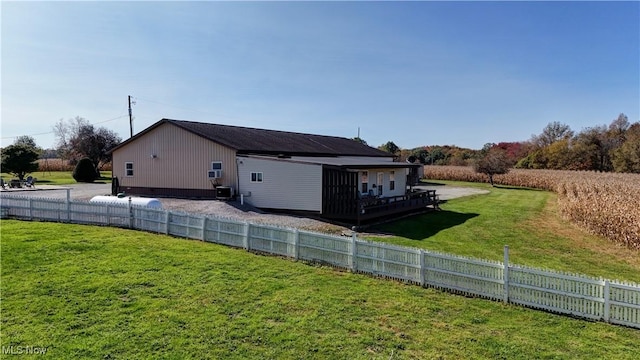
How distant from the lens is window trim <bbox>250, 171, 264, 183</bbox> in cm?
2004

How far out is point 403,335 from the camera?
609 centimetres

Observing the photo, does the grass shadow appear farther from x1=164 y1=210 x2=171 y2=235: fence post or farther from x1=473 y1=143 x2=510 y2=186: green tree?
x1=473 y1=143 x2=510 y2=186: green tree

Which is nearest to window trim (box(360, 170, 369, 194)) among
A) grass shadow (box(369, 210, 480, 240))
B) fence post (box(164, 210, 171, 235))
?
grass shadow (box(369, 210, 480, 240))

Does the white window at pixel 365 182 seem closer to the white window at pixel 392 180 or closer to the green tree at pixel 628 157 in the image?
the white window at pixel 392 180

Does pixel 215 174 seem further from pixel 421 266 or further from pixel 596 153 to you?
pixel 596 153

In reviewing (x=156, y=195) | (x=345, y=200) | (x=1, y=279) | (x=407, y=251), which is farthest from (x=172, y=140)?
(x=407, y=251)

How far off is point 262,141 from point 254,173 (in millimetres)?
6084

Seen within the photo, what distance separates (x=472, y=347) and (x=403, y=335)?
102 centimetres

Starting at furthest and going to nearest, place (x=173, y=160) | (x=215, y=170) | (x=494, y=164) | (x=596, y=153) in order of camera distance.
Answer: (x=596, y=153)
(x=494, y=164)
(x=173, y=160)
(x=215, y=170)

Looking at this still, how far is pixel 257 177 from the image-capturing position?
66.5 feet

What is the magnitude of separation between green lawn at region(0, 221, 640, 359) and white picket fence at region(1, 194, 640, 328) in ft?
0.93

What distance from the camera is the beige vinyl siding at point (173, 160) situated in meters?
22.0

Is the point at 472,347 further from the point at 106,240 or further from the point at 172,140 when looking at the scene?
the point at 172,140

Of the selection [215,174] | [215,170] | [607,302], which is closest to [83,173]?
[215,170]
